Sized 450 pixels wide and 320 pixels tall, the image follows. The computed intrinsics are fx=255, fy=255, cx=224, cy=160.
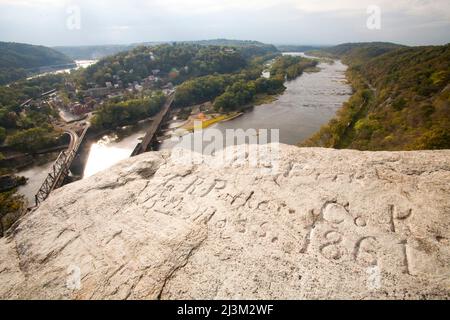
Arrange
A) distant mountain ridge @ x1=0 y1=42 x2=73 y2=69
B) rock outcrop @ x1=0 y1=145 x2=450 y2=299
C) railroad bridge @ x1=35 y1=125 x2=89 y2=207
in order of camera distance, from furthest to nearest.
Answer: distant mountain ridge @ x1=0 y1=42 x2=73 y2=69 → railroad bridge @ x1=35 y1=125 x2=89 y2=207 → rock outcrop @ x1=0 y1=145 x2=450 y2=299

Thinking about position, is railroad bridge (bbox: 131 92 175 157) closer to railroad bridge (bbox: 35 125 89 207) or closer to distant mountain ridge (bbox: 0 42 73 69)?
railroad bridge (bbox: 35 125 89 207)

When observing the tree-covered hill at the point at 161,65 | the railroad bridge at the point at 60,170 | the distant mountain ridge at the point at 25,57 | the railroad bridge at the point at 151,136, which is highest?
the distant mountain ridge at the point at 25,57

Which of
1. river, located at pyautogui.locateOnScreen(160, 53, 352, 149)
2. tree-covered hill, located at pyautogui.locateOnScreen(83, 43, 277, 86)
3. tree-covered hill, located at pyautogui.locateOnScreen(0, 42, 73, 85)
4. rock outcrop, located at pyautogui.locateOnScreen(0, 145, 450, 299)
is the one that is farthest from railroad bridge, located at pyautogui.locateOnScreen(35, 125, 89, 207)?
tree-covered hill, located at pyautogui.locateOnScreen(0, 42, 73, 85)

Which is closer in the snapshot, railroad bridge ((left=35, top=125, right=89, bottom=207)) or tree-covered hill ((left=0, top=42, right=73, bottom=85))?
railroad bridge ((left=35, top=125, right=89, bottom=207))

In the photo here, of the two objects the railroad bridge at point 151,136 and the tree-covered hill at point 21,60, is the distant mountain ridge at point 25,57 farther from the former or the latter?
the railroad bridge at point 151,136

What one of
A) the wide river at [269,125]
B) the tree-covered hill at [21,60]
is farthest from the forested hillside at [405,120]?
the tree-covered hill at [21,60]

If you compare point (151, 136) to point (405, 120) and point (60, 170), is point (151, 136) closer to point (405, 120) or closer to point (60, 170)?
point (60, 170)
